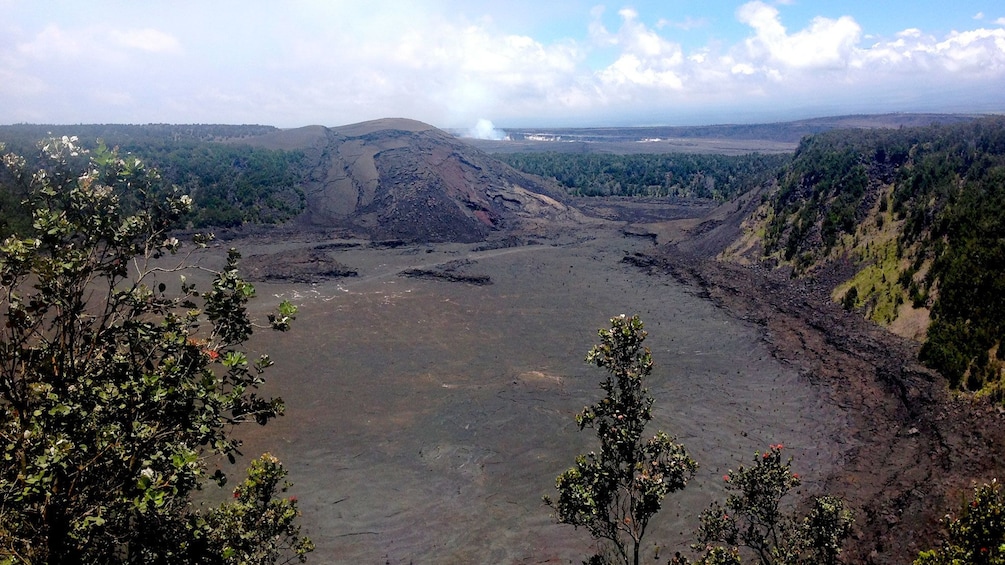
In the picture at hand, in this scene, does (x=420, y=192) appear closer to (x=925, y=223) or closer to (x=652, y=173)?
(x=925, y=223)

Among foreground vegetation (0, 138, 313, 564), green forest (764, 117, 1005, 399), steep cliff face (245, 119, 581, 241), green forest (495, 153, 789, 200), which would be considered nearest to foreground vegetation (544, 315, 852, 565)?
foreground vegetation (0, 138, 313, 564)

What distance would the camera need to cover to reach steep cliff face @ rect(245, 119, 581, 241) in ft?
156

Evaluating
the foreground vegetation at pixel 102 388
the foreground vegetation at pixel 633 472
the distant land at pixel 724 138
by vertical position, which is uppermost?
the distant land at pixel 724 138

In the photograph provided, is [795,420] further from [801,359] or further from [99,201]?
[99,201]

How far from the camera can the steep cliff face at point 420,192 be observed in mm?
47688

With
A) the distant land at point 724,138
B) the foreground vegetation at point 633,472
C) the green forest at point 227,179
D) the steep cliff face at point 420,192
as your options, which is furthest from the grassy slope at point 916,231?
the distant land at point 724,138

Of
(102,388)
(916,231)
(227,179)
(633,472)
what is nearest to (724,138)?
(227,179)

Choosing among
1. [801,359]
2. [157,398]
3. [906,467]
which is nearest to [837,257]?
[801,359]

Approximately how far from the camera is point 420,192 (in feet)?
167

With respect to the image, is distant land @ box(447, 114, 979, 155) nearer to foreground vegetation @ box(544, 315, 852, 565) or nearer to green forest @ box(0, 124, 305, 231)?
green forest @ box(0, 124, 305, 231)

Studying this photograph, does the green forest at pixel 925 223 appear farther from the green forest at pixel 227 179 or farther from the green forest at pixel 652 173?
the green forest at pixel 227 179

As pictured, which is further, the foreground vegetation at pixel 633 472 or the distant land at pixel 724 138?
the distant land at pixel 724 138

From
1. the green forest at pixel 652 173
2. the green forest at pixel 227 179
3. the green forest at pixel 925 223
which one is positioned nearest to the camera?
the green forest at pixel 925 223

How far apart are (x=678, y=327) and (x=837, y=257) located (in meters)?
10.8
